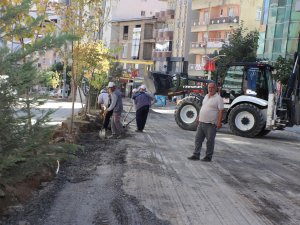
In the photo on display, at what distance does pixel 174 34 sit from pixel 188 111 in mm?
54008

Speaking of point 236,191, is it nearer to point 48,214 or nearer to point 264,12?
point 48,214

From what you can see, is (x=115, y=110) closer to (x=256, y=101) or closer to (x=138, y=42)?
(x=256, y=101)

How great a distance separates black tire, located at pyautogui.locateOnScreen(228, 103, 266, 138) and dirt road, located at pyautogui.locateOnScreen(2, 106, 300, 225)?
4.88 meters

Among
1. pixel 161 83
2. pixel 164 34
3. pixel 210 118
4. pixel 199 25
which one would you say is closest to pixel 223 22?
pixel 199 25

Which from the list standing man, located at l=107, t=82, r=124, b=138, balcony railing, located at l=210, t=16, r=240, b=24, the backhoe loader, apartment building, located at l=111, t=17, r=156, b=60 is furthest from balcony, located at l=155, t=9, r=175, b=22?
standing man, located at l=107, t=82, r=124, b=138

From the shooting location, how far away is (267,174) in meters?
9.71

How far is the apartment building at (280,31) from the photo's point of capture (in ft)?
116

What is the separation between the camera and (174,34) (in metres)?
72.0

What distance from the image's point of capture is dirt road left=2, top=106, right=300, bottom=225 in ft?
19.6

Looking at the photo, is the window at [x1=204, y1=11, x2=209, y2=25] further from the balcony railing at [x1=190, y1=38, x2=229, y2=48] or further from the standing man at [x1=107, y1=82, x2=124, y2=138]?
the standing man at [x1=107, y1=82, x2=124, y2=138]

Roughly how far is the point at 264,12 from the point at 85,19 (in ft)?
104

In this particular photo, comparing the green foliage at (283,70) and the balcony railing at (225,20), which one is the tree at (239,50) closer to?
the green foliage at (283,70)

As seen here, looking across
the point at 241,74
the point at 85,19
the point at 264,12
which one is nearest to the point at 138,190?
the point at 85,19

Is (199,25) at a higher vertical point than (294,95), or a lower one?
higher
